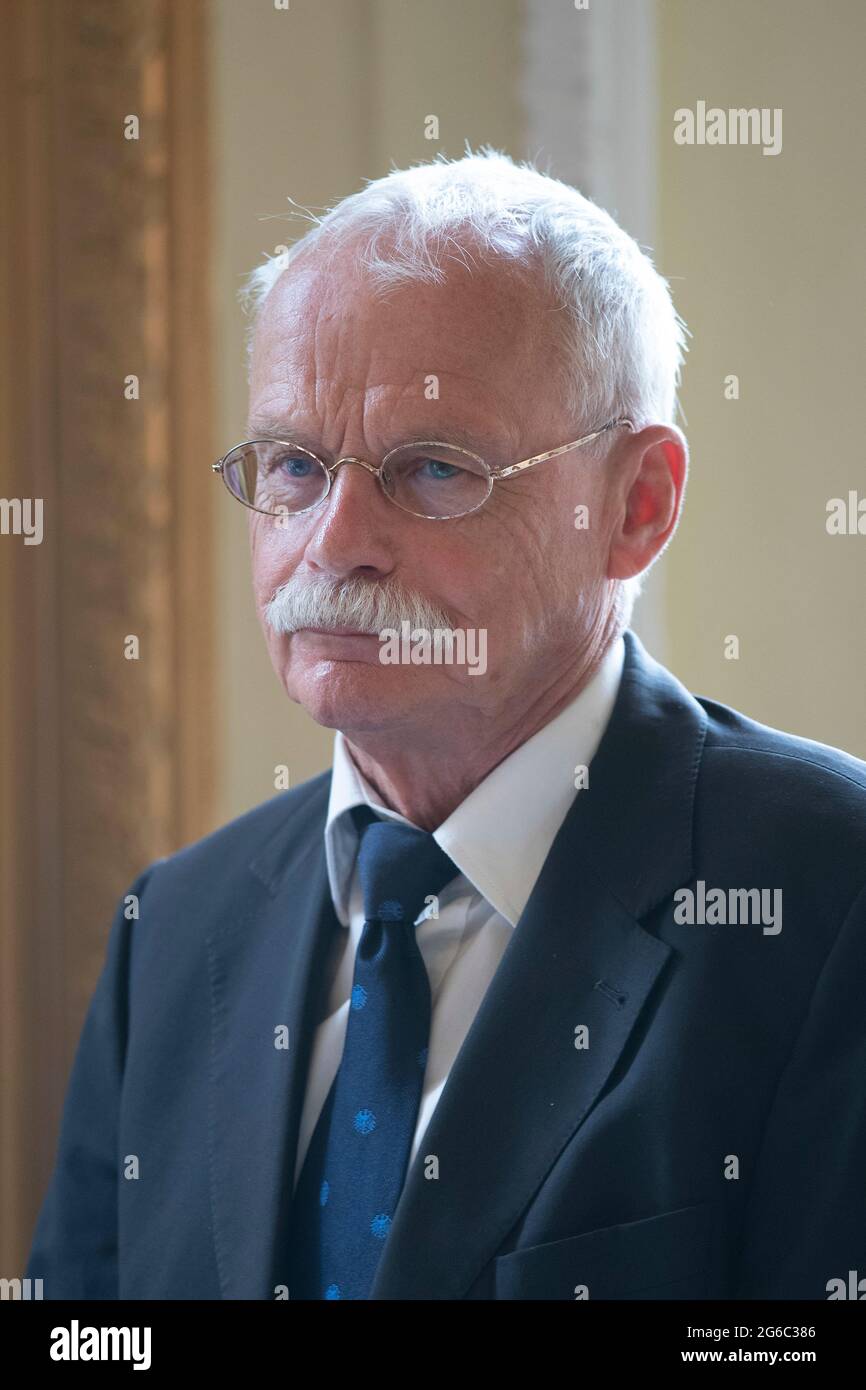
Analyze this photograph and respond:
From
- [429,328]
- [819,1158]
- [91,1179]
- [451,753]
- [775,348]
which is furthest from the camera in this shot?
[775,348]

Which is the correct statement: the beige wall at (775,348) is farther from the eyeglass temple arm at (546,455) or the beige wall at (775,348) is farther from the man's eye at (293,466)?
the man's eye at (293,466)

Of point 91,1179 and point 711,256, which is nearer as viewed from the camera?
point 91,1179

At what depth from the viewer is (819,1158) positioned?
1162 mm


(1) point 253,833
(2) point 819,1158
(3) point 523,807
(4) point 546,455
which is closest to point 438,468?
(4) point 546,455

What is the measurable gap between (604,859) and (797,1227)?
0.37 metres

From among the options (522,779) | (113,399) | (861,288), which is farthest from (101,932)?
(861,288)

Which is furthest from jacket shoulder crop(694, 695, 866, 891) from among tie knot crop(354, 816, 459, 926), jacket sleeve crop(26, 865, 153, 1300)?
jacket sleeve crop(26, 865, 153, 1300)

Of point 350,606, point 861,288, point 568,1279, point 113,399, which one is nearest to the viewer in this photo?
point 568,1279

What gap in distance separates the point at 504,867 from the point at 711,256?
39.6 inches

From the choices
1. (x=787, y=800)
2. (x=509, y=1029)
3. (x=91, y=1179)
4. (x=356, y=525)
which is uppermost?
(x=356, y=525)

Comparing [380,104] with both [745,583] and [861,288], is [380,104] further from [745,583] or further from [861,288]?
[745,583]

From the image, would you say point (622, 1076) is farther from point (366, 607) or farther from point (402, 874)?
point (366, 607)

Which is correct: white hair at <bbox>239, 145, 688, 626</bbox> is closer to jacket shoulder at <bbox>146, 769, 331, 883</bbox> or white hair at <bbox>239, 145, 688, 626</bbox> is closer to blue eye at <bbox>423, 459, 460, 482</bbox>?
blue eye at <bbox>423, 459, 460, 482</bbox>

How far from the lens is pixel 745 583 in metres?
1.87
